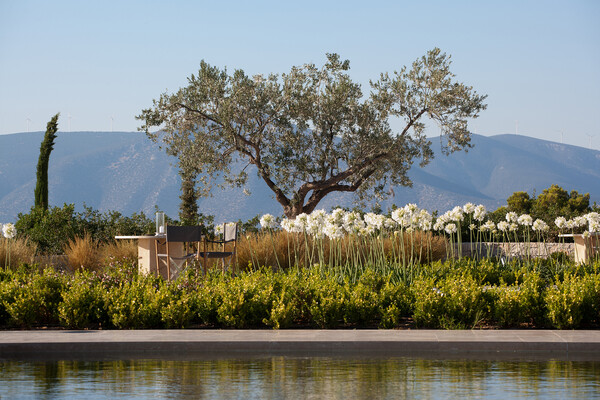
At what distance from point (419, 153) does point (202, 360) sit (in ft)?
58.7

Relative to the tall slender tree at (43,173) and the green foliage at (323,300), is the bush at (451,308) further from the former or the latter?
the tall slender tree at (43,173)

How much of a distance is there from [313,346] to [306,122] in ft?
56.4

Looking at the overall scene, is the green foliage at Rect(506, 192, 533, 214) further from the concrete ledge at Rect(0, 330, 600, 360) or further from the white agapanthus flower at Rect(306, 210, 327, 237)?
the concrete ledge at Rect(0, 330, 600, 360)

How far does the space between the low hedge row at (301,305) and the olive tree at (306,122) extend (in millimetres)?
13341

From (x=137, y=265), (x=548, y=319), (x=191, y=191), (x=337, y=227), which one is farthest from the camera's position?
(x=191, y=191)

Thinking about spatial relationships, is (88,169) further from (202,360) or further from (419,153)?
(202,360)

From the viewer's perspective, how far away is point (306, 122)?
79.4 ft

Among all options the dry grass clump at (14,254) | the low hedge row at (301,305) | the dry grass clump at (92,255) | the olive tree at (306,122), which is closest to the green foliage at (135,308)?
the low hedge row at (301,305)

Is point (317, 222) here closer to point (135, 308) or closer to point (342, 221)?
point (342, 221)

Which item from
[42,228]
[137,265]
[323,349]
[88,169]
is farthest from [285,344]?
[88,169]

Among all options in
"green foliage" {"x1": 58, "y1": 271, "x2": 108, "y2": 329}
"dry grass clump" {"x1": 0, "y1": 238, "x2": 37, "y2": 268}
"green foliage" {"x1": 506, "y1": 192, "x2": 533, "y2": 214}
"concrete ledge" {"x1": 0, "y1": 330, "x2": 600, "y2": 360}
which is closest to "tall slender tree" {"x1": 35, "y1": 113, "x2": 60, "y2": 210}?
"dry grass clump" {"x1": 0, "y1": 238, "x2": 37, "y2": 268}

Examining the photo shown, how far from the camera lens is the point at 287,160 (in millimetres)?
23953

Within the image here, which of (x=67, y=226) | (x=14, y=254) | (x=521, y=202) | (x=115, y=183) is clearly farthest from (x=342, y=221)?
(x=115, y=183)

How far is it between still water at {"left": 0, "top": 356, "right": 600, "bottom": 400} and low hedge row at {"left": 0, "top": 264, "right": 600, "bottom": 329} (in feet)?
5.49
